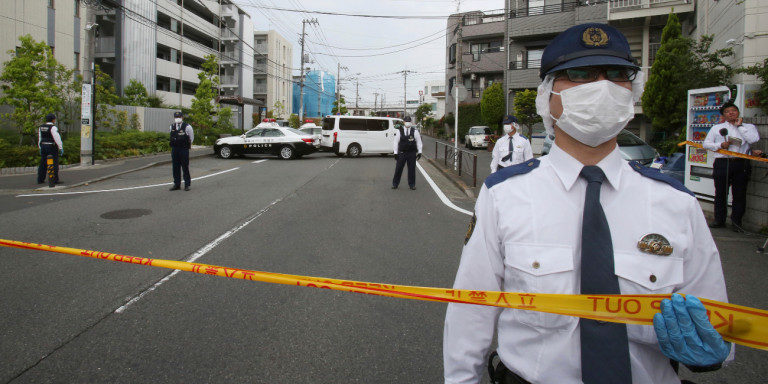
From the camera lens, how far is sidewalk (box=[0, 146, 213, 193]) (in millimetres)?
12203

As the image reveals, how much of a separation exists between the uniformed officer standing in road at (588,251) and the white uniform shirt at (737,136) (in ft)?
23.6

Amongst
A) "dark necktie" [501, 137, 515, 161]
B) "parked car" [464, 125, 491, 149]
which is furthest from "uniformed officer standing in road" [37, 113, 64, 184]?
"parked car" [464, 125, 491, 149]

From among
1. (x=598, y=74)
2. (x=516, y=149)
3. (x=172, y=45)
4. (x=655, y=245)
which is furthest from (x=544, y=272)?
(x=172, y=45)

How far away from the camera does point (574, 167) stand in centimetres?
153

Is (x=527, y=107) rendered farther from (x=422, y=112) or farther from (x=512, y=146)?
(x=422, y=112)

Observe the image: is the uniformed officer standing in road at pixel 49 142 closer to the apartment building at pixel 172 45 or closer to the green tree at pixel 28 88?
the green tree at pixel 28 88

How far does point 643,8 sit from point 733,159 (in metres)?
18.8

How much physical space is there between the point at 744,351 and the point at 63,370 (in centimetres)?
470

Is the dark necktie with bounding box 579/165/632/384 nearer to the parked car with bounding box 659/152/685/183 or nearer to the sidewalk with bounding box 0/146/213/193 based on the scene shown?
the parked car with bounding box 659/152/685/183

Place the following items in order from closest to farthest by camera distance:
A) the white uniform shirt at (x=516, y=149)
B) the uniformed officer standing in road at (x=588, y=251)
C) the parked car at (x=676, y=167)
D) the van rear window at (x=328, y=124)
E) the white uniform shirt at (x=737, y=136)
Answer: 1. the uniformed officer standing in road at (x=588, y=251)
2. the white uniform shirt at (x=737, y=136)
3. the white uniform shirt at (x=516, y=149)
4. the parked car at (x=676, y=167)
5. the van rear window at (x=328, y=124)

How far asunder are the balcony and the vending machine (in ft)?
49.2

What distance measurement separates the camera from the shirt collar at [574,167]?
1492 mm

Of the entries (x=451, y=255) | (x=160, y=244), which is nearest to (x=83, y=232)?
(x=160, y=244)

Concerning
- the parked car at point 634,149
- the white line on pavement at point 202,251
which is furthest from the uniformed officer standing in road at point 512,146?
the white line on pavement at point 202,251
